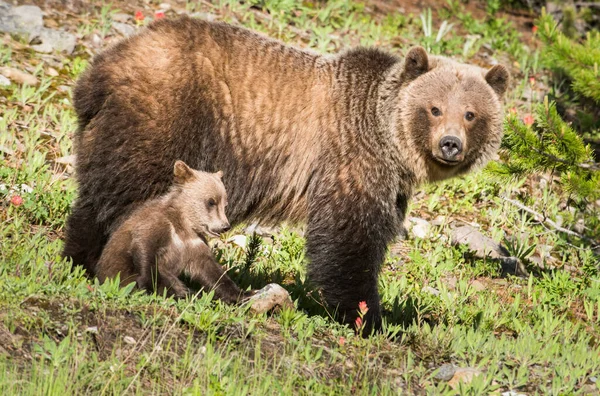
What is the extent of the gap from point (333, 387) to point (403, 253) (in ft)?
13.2

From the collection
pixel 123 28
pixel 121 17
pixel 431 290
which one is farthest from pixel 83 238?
pixel 121 17

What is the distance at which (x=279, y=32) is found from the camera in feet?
38.2

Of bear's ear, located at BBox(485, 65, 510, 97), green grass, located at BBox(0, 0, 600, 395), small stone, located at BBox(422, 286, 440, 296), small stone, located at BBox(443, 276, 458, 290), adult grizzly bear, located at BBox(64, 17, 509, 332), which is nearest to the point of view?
green grass, located at BBox(0, 0, 600, 395)

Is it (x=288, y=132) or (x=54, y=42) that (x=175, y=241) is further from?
(x=54, y=42)

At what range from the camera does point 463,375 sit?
547cm

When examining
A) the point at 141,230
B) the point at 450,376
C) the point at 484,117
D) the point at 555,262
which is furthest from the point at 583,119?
the point at 141,230

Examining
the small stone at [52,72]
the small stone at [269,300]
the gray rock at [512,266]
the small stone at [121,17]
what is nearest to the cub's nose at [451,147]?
the small stone at [269,300]

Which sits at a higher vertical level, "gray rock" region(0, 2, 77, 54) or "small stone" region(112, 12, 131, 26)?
"small stone" region(112, 12, 131, 26)

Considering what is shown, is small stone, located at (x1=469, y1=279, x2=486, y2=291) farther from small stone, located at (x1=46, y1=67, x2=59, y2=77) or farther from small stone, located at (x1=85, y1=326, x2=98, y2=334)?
small stone, located at (x1=46, y1=67, x2=59, y2=77)

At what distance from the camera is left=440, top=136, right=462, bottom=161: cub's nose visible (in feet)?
21.9

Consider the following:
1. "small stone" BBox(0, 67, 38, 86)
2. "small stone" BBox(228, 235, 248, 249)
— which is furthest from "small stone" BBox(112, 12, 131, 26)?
"small stone" BBox(228, 235, 248, 249)

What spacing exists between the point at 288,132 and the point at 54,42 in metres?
4.67

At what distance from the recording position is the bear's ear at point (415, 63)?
6.96 m

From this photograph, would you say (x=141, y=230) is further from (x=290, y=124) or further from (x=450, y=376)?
(x=450, y=376)
